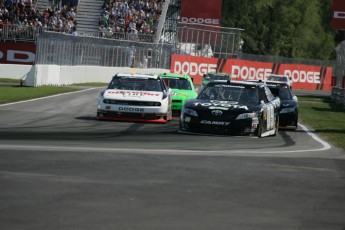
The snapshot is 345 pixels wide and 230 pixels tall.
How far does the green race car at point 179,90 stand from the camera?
27.8 metres

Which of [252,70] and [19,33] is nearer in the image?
[19,33]

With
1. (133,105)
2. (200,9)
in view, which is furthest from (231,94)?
(200,9)

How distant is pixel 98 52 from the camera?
179 feet

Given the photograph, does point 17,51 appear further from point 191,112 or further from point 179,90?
point 191,112

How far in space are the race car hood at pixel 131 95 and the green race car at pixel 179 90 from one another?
3423 mm

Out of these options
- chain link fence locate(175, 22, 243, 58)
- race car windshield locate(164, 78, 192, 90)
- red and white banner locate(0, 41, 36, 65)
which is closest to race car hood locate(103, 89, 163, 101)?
race car windshield locate(164, 78, 192, 90)

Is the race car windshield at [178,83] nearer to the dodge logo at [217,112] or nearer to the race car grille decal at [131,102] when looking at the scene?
the race car grille decal at [131,102]

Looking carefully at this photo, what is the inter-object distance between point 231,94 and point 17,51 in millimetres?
34144

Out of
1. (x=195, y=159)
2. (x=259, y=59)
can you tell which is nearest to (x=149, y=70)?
(x=259, y=59)

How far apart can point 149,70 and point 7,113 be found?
1397 inches

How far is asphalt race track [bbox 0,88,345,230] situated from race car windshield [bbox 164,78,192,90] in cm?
925

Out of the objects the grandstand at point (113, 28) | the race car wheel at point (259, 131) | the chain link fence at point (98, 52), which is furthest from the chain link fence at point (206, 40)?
the race car wheel at point (259, 131)

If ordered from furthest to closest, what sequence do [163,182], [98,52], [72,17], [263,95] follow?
[72,17]
[98,52]
[263,95]
[163,182]

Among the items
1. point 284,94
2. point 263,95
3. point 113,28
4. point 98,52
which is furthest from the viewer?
point 113,28
